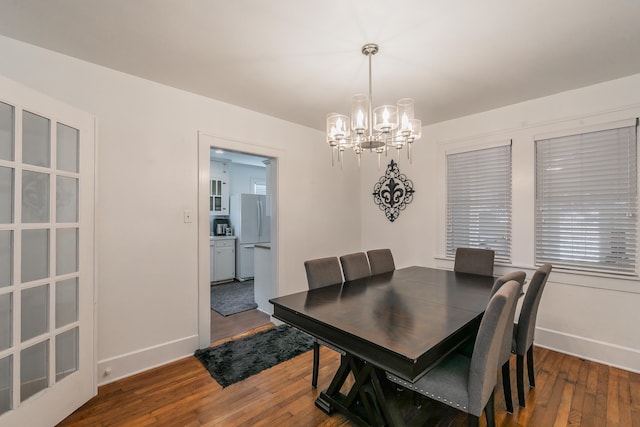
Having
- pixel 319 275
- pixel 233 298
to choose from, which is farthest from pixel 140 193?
Answer: pixel 233 298

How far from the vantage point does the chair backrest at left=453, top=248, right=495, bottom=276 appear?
114 inches

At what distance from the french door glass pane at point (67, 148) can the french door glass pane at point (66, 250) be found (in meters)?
0.43

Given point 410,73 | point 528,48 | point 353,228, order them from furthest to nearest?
point 353,228
point 410,73
point 528,48

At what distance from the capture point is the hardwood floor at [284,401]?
1.84m

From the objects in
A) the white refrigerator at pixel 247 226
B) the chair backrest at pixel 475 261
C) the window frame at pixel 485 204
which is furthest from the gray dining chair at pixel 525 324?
the white refrigerator at pixel 247 226

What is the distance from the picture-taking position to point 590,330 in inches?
104

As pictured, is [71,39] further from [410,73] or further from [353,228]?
[353,228]

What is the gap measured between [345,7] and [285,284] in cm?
281

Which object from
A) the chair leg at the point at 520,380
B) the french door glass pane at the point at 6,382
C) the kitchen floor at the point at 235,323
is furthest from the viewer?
the kitchen floor at the point at 235,323

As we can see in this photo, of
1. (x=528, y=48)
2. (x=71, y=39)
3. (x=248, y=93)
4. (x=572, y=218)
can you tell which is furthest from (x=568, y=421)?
(x=71, y=39)

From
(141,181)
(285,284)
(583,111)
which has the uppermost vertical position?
(583,111)

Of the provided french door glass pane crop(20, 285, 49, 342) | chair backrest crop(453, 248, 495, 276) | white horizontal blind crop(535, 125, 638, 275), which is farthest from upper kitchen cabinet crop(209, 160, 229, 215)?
white horizontal blind crop(535, 125, 638, 275)

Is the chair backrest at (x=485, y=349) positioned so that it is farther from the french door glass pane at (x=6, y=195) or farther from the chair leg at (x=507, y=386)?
the french door glass pane at (x=6, y=195)

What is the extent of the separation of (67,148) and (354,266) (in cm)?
234
